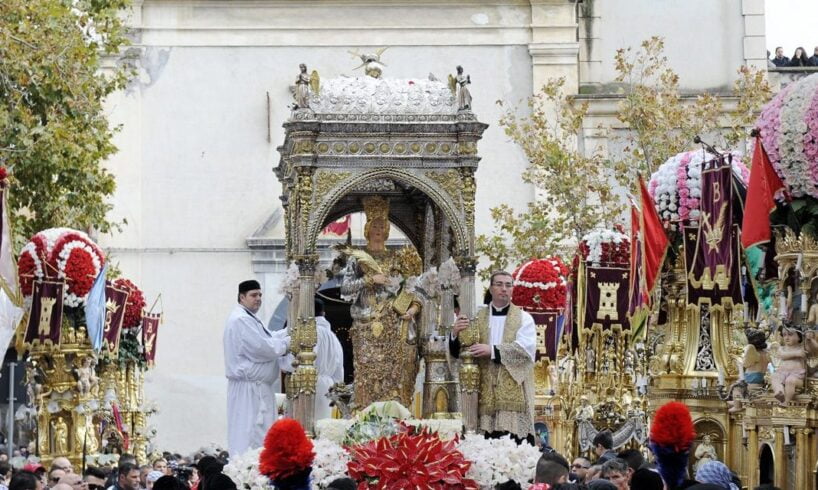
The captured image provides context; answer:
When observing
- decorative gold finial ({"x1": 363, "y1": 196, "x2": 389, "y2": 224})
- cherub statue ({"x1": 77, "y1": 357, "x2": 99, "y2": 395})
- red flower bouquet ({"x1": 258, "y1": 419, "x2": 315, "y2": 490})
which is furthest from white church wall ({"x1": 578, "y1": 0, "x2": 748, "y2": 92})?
red flower bouquet ({"x1": 258, "y1": 419, "x2": 315, "y2": 490})

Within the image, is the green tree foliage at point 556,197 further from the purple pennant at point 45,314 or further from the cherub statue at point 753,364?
the cherub statue at point 753,364

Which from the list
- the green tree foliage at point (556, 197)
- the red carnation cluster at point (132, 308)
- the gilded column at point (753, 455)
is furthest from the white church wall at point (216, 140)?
the gilded column at point (753, 455)

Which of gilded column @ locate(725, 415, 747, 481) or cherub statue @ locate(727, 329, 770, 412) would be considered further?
gilded column @ locate(725, 415, 747, 481)

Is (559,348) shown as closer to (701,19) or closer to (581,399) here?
(581,399)

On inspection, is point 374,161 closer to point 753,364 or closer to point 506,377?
point 506,377

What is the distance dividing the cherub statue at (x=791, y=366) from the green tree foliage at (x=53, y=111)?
1147cm

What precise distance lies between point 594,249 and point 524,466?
343 inches

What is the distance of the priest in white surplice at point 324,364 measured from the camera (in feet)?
54.0

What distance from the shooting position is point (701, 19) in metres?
35.4

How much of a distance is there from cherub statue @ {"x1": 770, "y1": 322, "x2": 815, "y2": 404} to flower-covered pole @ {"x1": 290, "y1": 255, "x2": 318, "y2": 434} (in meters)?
3.94

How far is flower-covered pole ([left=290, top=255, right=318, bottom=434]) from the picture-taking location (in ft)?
51.7

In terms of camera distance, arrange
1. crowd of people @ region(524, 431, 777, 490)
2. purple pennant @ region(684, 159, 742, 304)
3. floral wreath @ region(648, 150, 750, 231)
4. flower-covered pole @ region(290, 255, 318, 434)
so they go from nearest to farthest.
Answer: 1. crowd of people @ region(524, 431, 777, 490)
2. flower-covered pole @ region(290, 255, 318, 434)
3. purple pennant @ region(684, 159, 742, 304)
4. floral wreath @ region(648, 150, 750, 231)

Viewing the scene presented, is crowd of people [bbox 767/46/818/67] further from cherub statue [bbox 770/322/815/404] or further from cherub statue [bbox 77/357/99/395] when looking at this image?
cherub statue [bbox 770/322/815/404]

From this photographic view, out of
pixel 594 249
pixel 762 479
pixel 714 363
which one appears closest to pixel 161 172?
pixel 594 249
